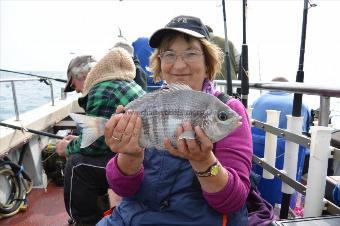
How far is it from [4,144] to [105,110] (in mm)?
2501

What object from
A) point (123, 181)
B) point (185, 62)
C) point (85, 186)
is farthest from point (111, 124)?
point (85, 186)

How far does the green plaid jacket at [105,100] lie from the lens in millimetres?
3227

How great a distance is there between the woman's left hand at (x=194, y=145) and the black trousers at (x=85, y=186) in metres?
1.80

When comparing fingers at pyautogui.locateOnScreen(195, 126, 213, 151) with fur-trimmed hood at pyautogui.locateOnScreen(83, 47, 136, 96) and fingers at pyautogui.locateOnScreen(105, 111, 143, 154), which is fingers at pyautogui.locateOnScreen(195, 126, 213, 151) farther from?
fur-trimmed hood at pyautogui.locateOnScreen(83, 47, 136, 96)

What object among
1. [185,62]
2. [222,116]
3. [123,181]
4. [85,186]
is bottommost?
[85,186]

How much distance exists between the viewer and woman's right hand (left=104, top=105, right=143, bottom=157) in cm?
176

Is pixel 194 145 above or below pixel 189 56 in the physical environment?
below

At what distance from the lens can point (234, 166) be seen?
192cm

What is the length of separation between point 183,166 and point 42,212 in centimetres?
345

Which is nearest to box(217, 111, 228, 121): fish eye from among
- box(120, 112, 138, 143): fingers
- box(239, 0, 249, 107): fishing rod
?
box(120, 112, 138, 143): fingers

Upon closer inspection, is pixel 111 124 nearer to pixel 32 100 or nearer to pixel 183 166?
pixel 183 166

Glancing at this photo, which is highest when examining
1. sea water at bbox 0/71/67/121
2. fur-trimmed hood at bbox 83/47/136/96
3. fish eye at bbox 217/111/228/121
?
fur-trimmed hood at bbox 83/47/136/96

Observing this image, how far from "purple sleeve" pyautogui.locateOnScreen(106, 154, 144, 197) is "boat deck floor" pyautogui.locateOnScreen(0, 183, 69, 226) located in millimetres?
2543

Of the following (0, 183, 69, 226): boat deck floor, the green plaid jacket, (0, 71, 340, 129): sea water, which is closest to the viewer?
the green plaid jacket
